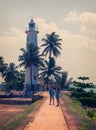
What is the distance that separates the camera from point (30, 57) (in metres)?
69.9

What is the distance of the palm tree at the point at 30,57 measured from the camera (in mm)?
69750

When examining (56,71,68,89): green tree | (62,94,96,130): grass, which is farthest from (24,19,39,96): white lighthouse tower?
(62,94,96,130): grass

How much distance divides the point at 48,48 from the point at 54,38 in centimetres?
266

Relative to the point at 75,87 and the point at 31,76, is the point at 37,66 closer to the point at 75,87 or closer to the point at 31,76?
the point at 31,76

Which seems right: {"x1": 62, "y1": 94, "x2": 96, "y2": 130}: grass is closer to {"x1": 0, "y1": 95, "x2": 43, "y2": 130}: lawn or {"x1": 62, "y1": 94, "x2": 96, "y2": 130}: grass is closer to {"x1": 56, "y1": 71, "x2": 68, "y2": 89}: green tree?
{"x1": 0, "y1": 95, "x2": 43, "y2": 130}: lawn

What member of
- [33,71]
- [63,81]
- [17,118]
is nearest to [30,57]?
[33,71]

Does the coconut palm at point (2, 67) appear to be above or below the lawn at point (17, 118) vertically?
above

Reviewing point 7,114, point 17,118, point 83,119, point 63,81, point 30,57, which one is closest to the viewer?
point 83,119

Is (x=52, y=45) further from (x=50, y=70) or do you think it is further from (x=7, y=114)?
(x=7, y=114)

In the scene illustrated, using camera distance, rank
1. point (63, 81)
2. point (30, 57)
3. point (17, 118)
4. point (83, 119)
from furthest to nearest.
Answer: point (63, 81), point (30, 57), point (17, 118), point (83, 119)

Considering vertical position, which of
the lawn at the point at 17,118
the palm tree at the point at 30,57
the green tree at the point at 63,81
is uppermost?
the palm tree at the point at 30,57

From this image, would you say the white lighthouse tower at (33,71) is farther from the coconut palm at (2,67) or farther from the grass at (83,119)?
the grass at (83,119)

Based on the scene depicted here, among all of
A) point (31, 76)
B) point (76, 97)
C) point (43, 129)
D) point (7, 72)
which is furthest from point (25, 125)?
point (7, 72)

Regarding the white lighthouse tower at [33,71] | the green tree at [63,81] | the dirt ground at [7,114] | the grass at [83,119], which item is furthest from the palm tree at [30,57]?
the grass at [83,119]
